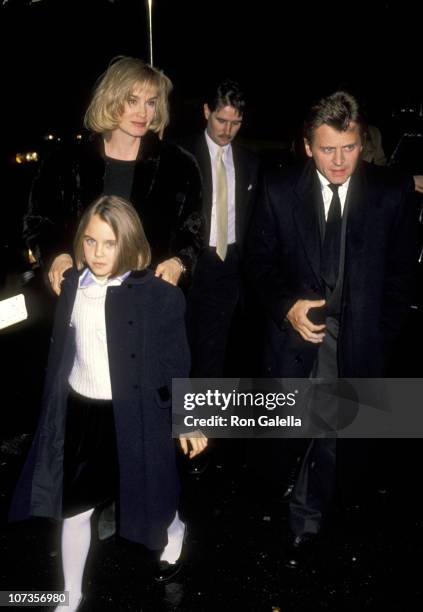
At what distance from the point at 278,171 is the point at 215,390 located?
2.32 metres

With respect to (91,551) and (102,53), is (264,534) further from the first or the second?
(102,53)

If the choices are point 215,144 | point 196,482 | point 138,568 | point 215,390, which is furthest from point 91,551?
point 215,144

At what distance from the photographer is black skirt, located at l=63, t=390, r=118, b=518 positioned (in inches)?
92.6

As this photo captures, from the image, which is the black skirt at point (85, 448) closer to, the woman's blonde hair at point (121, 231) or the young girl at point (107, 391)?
the young girl at point (107, 391)

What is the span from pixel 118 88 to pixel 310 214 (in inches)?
46.3

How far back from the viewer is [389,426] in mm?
4129

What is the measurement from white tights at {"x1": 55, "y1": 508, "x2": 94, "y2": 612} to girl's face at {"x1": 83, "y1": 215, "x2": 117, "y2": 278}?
43.0 inches

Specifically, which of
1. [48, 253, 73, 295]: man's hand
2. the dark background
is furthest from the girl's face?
the dark background

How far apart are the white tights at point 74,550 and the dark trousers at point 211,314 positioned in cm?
208

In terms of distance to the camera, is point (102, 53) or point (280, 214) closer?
point (280, 214)

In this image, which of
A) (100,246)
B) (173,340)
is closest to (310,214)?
(173,340)

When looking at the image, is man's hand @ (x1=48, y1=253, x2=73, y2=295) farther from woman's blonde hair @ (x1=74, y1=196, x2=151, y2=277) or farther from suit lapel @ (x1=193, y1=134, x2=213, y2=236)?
suit lapel @ (x1=193, y1=134, x2=213, y2=236)

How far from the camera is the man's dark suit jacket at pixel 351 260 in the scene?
2.47 m

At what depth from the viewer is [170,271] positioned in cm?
264
